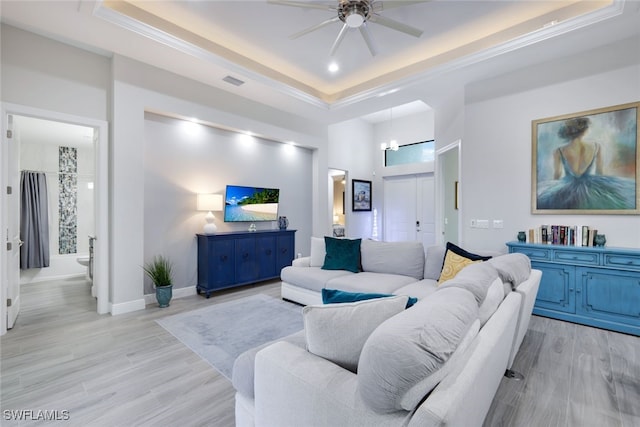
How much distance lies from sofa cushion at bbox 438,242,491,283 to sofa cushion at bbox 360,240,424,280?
0.60m

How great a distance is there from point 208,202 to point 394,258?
111 inches

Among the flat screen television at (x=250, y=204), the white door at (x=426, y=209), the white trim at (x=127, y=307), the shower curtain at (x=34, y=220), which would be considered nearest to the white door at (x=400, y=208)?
the white door at (x=426, y=209)

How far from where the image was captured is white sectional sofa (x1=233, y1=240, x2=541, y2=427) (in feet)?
2.74

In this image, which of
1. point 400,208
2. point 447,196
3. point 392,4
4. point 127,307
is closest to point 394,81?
point 392,4

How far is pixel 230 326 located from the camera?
3143 millimetres

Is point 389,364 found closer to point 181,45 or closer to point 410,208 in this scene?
point 181,45

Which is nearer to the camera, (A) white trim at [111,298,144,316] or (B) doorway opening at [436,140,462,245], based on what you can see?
(A) white trim at [111,298,144,316]

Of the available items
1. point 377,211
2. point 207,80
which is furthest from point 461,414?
point 377,211

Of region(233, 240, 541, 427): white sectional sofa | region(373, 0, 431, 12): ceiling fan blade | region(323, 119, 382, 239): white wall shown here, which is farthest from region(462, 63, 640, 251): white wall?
region(323, 119, 382, 239): white wall

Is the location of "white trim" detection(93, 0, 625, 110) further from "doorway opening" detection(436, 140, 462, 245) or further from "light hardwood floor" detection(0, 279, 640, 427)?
"light hardwood floor" detection(0, 279, 640, 427)

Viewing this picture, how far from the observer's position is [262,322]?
325 centimetres

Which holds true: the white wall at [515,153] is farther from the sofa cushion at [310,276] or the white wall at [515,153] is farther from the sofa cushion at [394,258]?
the sofa cushion at [310,276]

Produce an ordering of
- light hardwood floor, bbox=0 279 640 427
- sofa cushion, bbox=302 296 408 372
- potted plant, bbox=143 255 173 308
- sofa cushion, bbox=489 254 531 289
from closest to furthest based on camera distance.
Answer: sofa cushion, bbox=302 296 408 372 < light hardwood floor, bbox=0 279 640 427 < sofa cushion, bbox=489 254 531 289 < potted plant, bbox=143 255 173 308

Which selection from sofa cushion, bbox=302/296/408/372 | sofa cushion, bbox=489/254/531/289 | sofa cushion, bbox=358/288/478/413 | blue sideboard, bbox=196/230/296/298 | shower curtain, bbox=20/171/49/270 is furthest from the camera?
shower curtain, bbox=20/171/49/270
